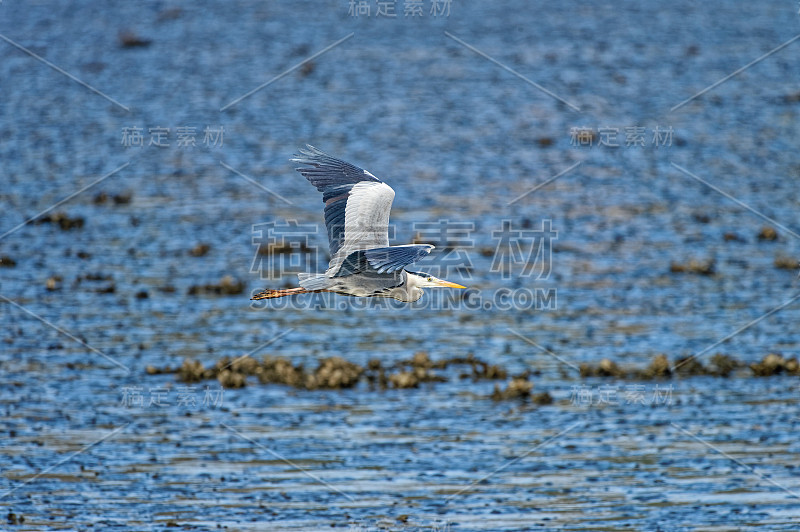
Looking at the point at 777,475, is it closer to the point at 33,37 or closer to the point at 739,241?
the point at 739,241

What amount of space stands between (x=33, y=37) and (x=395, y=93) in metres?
18.3

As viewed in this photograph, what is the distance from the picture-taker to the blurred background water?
17.8 meters

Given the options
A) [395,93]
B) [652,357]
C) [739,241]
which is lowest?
[652,357]

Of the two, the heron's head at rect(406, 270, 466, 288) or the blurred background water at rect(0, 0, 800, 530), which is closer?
the heron's head at rect(406, 270, 466, 288)

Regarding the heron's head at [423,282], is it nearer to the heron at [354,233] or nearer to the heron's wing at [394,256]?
the heron at [354,233]

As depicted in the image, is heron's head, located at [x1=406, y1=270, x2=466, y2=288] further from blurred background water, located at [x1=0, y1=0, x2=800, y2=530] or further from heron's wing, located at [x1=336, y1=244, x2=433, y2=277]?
blurred background water, located at [x1=0, y1=0, x2=800, y2=530]

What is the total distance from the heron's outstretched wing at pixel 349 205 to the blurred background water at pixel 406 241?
464 cm

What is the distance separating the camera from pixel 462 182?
123 ft

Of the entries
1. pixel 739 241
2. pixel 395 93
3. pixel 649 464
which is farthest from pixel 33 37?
pixel 649 464

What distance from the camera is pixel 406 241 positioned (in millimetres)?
29703

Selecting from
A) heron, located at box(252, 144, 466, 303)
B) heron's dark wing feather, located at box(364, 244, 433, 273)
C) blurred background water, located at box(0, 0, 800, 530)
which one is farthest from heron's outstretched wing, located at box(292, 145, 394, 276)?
blurred background water, located at box(0, 0, 800, 530)

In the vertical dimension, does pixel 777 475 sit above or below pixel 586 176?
below

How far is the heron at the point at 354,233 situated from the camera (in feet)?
44.0

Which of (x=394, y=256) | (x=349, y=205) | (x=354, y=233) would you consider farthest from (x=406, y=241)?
(x=394, y=256)
